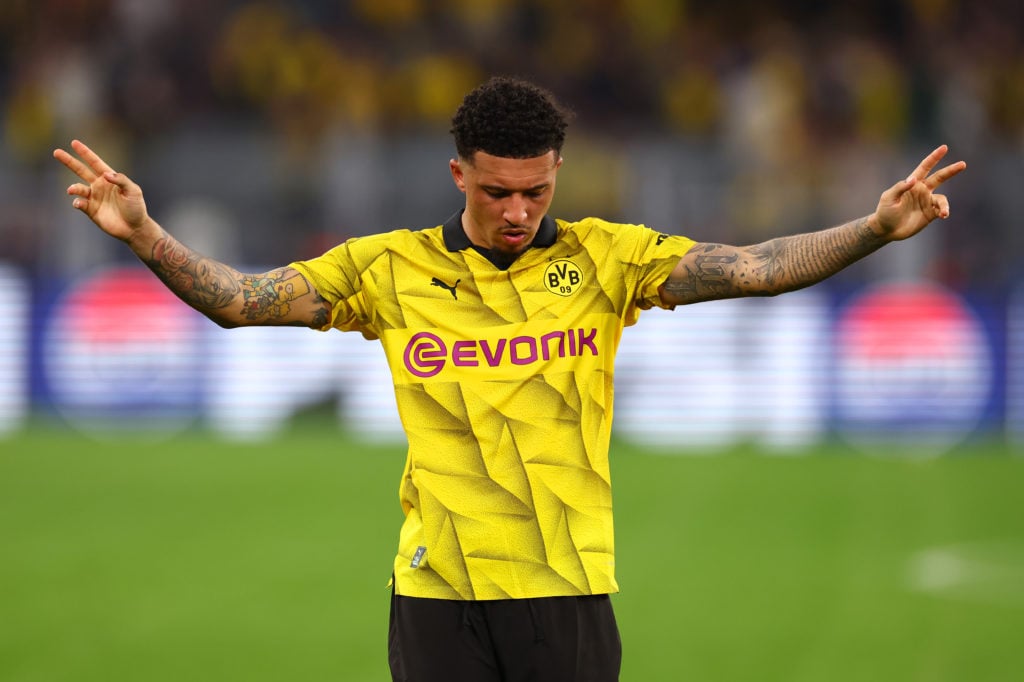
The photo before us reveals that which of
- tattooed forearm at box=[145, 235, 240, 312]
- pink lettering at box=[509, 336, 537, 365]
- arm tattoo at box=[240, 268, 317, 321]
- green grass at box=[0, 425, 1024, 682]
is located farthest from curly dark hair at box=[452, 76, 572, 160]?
green grass at box=[0, 425, 1024, 682]

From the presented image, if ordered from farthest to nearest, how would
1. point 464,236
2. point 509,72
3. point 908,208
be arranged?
point 509,72, point 464,236, point 908,208

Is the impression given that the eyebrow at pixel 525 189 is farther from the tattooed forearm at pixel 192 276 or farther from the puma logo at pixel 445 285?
the tattooed forearm at pixel 192 276

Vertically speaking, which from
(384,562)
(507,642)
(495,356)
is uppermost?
(495,356)

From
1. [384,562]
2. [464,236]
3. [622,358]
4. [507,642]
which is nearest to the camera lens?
[507,642]

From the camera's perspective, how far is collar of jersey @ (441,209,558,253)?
12.9ft

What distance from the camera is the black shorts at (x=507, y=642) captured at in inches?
146

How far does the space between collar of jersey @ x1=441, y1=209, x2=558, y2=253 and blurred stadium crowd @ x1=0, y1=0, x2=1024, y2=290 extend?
11773 millimetres

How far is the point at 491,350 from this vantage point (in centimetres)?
382

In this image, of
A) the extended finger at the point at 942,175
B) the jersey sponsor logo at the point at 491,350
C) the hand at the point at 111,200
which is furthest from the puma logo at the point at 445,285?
the extended finger at the point at 942,175

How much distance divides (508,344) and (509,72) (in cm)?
1585

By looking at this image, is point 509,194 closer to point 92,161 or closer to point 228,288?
point 228,288

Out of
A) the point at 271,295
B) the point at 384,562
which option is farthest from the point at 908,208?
the point at 384,562

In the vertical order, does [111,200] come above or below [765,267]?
above

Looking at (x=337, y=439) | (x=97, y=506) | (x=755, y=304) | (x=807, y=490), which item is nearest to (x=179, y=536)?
(x=97, y=506)
